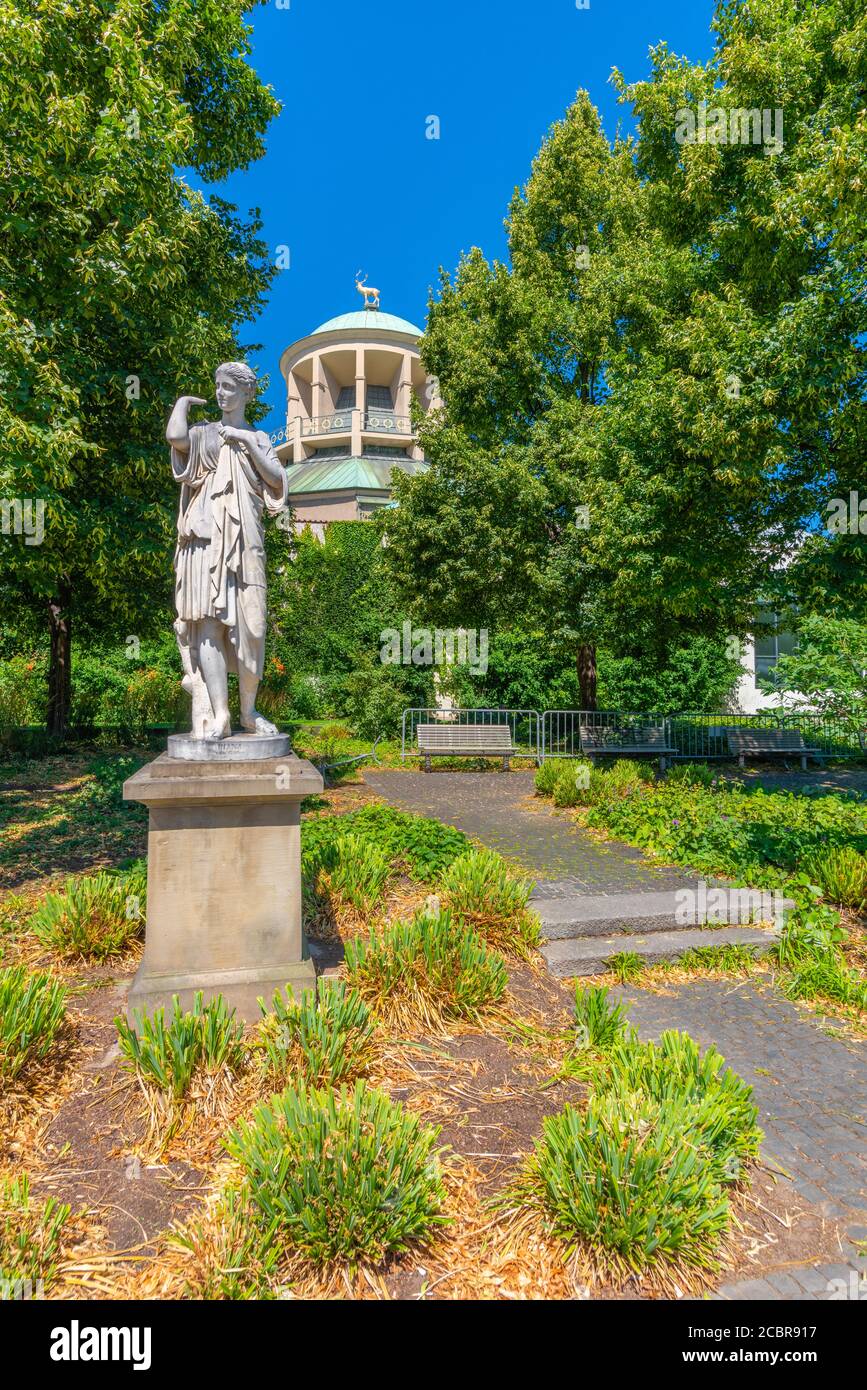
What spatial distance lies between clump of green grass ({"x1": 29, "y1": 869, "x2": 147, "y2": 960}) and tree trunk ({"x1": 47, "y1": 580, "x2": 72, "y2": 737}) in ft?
32.1

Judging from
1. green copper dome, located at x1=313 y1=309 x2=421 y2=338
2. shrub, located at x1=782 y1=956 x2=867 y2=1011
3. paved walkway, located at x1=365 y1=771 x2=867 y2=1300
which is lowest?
paved walkway, located at x1=365 y1=771 x2=867 y2=1300

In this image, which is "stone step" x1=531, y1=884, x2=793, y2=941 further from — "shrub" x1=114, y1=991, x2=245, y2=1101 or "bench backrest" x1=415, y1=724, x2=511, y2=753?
"bench backrest" x1=415, y1=724, x2=511, y2=753

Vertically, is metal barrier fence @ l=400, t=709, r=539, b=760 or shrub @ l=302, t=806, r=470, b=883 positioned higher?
metal barrier fence @ l=400, t=709, r=539, b=760

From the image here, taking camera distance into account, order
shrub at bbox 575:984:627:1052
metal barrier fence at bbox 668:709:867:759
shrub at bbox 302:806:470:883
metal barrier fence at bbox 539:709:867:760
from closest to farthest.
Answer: shrub at bbox 575:984:627:1052, shrub at bbox 302:806:470:883, metal barrier fence at bbox 539:709:867:760, metal barrier fence at bbox 668:709:867:759

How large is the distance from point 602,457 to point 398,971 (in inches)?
375

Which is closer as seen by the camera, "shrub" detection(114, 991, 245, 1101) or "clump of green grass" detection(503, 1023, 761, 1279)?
"clump of green grass" detection(503, 1023, 761, 1279)

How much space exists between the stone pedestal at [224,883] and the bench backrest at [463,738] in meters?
9.85

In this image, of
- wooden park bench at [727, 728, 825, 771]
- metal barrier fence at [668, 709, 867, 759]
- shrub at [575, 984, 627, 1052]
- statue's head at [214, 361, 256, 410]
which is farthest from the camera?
metal barrier fence at [668, 709, 867, 759]

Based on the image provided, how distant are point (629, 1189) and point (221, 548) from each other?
3632 mm

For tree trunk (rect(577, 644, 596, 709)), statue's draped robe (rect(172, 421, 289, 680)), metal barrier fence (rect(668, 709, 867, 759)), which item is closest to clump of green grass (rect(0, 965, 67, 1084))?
statue's draped robe (rect(172, 421, 289, 680))

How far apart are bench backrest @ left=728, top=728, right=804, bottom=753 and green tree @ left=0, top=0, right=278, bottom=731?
1197 cm

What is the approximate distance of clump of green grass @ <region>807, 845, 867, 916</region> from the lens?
5.69 meters

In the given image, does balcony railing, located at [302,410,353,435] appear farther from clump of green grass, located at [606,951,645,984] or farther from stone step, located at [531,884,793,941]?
clump of green grass, located at [606,951,645,984]
